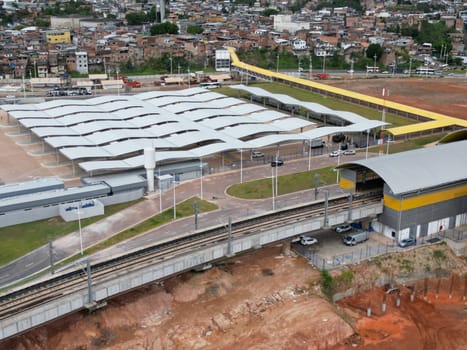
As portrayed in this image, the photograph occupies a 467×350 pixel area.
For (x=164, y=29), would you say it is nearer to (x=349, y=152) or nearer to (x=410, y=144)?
(x=410, y=144)

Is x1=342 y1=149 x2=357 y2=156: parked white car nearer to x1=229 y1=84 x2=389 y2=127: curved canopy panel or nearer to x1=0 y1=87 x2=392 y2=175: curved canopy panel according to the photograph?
A: x1=0 y1=87 x2=392 y2=175: curved canopy panel

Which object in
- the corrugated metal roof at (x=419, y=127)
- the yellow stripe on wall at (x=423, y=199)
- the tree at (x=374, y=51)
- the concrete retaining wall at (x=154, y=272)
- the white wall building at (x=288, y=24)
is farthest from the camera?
the white wall building at (x=288, y=24)

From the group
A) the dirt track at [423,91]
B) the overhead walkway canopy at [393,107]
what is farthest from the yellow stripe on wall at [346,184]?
the dirt track at [423,91]

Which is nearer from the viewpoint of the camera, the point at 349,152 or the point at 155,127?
the point at 349,152

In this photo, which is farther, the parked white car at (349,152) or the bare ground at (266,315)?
the parked white car at (349,152)

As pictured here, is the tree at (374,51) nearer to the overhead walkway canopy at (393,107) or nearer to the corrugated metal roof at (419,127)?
the overhead walkway canopy at (393,107)

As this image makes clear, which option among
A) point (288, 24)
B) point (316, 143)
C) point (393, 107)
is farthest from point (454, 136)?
point (288, 24)

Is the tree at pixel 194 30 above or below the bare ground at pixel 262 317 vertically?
above
